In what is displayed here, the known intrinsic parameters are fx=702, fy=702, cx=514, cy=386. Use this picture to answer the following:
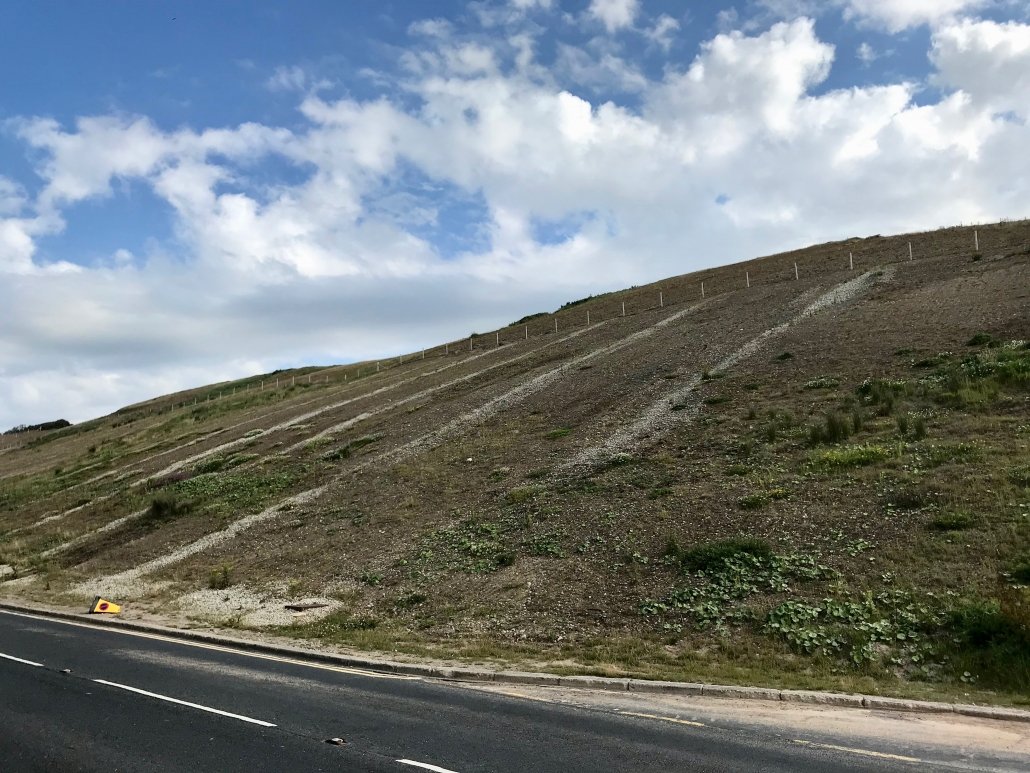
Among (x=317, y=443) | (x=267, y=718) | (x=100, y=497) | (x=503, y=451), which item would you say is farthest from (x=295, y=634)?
(x=100, y=497)

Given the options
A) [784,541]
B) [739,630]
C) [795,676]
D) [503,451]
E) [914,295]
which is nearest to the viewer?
[795,676]

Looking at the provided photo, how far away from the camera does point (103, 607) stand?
1998 cm

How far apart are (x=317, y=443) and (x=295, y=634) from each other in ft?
75.9

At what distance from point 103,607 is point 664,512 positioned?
16003mm

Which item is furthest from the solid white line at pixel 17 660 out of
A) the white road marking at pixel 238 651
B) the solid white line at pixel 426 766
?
the solid white line at pixel 426 766

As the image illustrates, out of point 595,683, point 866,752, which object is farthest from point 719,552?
point 866,752

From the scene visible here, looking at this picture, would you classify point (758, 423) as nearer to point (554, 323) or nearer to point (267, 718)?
point (267, 718)

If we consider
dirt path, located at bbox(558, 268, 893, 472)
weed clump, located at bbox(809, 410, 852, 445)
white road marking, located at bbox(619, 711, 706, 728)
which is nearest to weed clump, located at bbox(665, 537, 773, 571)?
white road marking, located at bbox(619, 711, 706, 728)

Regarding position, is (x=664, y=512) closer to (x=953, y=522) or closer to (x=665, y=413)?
(x=953, y=522)

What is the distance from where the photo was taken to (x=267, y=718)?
9359mm

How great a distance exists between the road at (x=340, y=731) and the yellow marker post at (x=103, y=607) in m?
7.80

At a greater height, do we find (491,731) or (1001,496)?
(1001,496)

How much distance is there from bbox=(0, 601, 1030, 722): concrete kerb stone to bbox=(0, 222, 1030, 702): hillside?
57 centimetres

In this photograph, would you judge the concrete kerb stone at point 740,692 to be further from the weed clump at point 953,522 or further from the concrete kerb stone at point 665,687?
the weed clump at point 953,522
